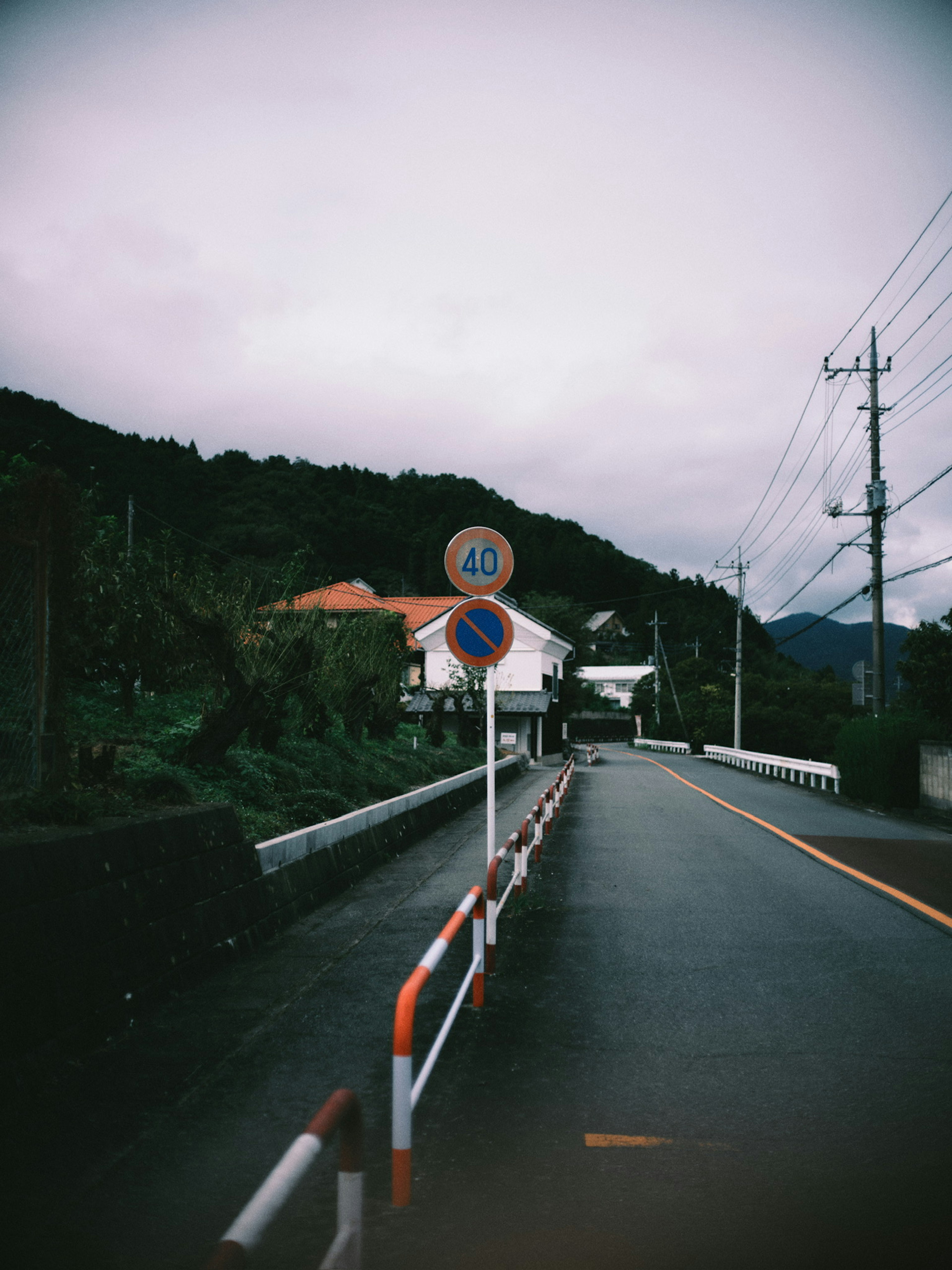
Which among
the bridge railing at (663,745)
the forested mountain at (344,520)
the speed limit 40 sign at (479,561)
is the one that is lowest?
the bridge railing at (663,745)

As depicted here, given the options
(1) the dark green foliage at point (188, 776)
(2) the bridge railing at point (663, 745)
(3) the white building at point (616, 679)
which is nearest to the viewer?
(1) the dark green foliage at point (188, 776)

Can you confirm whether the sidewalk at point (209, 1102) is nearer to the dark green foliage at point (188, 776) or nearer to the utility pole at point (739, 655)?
the dark green foliage at point (188, 776)

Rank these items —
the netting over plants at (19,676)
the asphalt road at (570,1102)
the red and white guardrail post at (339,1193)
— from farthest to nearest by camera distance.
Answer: the netting over plants at (19,676), the asphalt road at (570,1102), the red and white guardrail post at (339,1193)

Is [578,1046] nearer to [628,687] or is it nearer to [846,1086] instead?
[846,1086]

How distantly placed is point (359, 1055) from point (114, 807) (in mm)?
2597

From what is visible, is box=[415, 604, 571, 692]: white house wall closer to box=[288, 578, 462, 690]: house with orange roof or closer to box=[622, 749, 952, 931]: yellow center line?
box=[288, 578, 462, 690]: house with orange roof

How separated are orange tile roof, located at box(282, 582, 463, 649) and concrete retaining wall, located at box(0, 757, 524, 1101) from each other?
2783 centimetres

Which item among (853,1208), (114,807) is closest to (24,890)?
(114,807)

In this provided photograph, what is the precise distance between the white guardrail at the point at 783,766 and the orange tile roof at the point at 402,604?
1413cm

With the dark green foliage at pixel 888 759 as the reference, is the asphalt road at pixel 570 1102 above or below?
below

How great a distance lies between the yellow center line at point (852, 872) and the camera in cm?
798

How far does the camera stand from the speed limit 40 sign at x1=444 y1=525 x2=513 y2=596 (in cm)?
783

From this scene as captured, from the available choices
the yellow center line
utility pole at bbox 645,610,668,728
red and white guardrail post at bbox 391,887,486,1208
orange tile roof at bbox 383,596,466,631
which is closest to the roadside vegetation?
red and white guardrail post at bbox 391,887,486,1208

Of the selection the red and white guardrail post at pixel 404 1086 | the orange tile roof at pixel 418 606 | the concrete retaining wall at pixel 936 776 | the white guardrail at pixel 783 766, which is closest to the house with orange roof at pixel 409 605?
the orange tile roof at pixel 418 606
